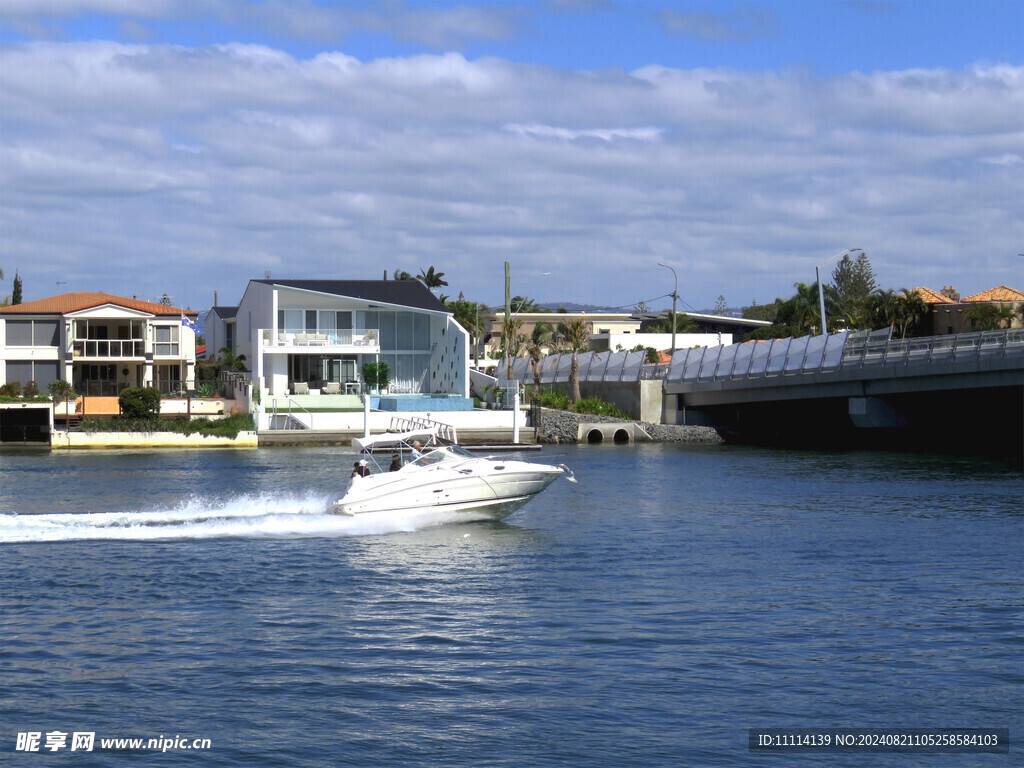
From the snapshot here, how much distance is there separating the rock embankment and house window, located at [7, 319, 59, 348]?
117 feet

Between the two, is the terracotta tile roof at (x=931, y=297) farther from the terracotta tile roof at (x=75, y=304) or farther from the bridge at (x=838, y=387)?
the terracotta tile roof at (x=75, y=304)

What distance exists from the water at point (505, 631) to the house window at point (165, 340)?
47305mm

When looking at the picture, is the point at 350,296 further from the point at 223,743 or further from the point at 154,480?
the point at 223,743

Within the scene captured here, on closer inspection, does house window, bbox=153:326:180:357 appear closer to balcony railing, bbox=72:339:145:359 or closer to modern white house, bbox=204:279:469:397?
balcony railing, bbox=72:339:145:359

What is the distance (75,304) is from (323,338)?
17775mm

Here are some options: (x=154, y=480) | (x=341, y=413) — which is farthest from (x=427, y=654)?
(x=341, y=413)

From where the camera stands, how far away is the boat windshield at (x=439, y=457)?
113 ft

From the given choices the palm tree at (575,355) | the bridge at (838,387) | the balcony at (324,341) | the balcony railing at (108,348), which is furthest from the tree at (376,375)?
the balcony railing at (108,348)

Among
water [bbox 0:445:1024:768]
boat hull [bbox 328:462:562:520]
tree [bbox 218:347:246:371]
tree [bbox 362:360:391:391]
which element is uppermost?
tree [bbox 218:347:246:371]

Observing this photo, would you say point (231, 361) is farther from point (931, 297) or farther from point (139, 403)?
point (931, 297)

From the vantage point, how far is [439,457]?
34562mm

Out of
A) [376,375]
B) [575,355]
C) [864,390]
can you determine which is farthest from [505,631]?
[575,355]

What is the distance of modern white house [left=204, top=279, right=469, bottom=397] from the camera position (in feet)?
286

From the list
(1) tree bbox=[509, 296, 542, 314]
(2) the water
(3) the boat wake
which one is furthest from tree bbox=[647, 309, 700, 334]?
(3) the boat wake
